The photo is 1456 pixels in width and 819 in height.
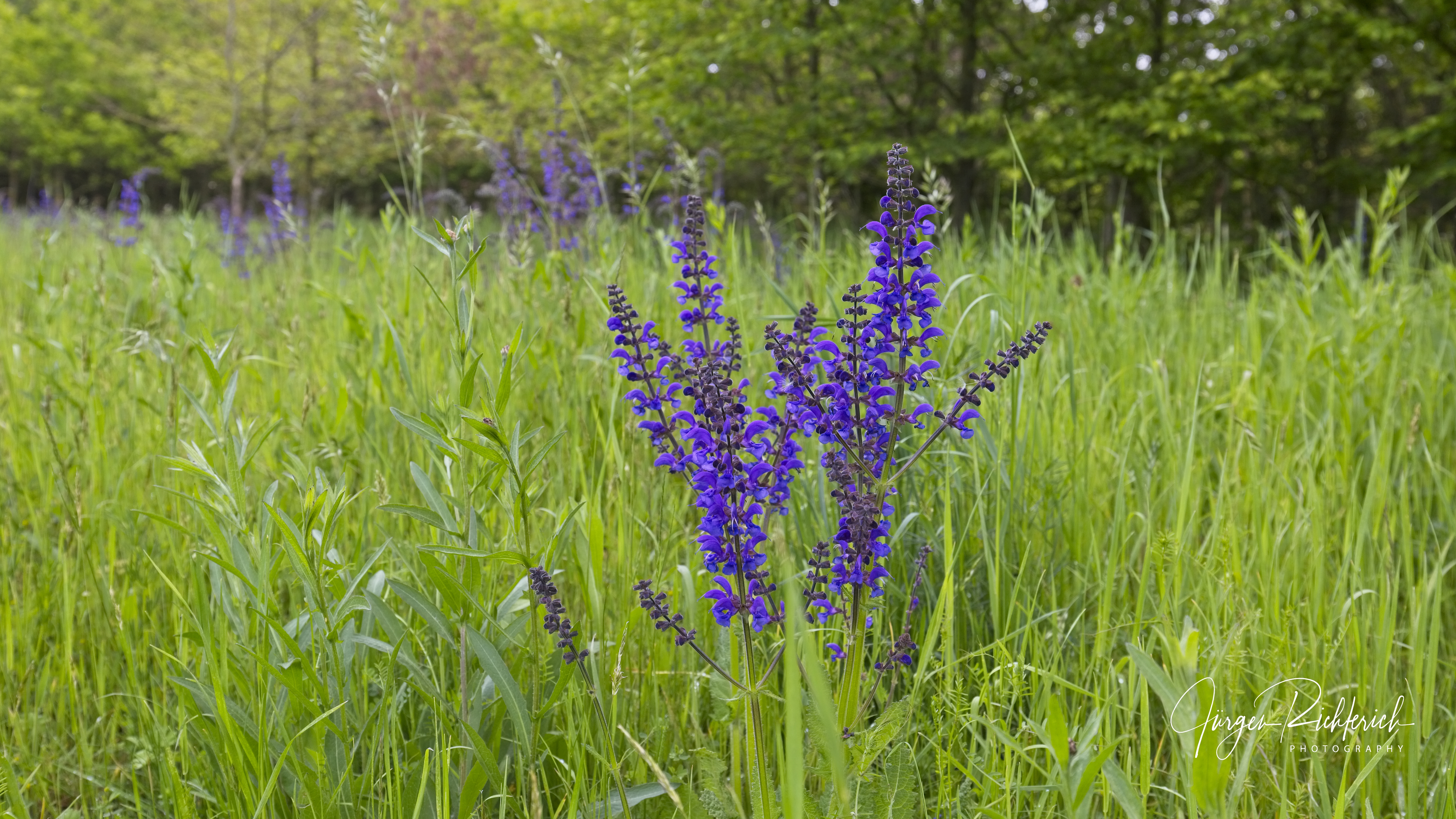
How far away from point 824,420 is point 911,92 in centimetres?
1479

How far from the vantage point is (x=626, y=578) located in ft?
5.60

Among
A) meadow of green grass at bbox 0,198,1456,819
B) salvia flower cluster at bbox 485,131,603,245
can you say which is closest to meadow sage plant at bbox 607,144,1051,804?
meadow of green grass at bbox 0,198,1456,819

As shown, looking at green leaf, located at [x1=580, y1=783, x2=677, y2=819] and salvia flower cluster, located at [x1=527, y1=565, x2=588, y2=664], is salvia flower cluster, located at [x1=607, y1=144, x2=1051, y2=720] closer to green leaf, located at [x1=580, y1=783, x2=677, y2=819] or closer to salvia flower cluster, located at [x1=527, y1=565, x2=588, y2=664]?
salvia flower cluster, located at [x1=527, y1=565, x2=588, y2=664]

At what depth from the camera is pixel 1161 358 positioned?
2.81m

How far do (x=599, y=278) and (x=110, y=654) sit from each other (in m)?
1.80

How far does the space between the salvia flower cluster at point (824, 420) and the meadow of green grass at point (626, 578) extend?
145 millimetres

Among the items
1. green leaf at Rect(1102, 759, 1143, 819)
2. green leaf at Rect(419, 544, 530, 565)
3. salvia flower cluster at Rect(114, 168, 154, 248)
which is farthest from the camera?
salvia flower cluster at Rect(114, 168, 154, 248)

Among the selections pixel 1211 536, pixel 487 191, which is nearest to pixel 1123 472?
pixel 1211 536

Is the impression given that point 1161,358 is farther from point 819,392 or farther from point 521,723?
point 521,723

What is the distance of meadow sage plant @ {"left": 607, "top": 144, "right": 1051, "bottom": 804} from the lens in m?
1.23

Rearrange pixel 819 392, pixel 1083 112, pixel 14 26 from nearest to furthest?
pixel 819 392, pixel 1083 112, pixel 14 26

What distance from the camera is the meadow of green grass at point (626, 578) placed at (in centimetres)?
128

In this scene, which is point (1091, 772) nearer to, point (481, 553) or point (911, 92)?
point (481, 553)

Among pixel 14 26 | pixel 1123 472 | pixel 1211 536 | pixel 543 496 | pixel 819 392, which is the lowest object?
pixel 543 496
